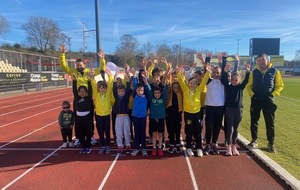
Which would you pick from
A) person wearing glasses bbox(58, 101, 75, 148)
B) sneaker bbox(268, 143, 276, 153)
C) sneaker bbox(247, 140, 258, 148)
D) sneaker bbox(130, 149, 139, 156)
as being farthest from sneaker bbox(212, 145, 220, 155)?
person wearing glasses bbox(58, 101, 75, 148)

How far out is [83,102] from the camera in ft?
19.9

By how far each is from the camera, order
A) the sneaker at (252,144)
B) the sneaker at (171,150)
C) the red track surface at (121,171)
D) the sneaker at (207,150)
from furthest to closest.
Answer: the sneaker at (252,144)
the sneaker at (171,150)
the sneaker at (207,150)
the red track surface at (121,171)

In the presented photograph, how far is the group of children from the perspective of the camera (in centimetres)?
587

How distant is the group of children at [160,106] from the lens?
5867 millimetres

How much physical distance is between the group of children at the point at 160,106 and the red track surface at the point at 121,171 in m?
0.36

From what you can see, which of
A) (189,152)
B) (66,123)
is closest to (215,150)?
(189,152)

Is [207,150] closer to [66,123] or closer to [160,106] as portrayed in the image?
[160,106]

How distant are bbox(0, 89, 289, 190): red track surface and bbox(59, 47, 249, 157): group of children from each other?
356 mm

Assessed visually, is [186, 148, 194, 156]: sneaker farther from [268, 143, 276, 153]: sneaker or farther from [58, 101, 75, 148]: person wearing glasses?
[58, 101, 75, 148]: person wearing glasses

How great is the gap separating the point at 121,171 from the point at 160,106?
1.66 m

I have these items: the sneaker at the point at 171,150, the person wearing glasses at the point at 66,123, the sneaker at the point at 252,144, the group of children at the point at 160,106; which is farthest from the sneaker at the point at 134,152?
the sneaker at the point at 252,144

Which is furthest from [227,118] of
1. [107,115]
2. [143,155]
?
[107,115]

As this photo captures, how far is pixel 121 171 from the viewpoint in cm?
495

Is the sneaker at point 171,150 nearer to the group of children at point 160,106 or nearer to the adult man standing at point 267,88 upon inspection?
the group of children at point 160,106
